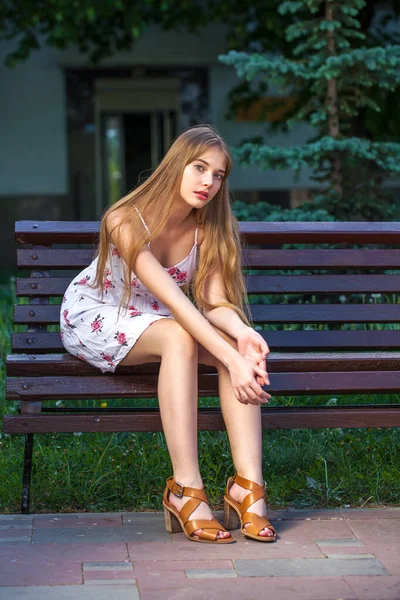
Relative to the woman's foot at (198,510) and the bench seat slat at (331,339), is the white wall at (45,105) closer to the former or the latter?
the bench seat slat at (331,339)

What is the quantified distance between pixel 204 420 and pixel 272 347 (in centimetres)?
61

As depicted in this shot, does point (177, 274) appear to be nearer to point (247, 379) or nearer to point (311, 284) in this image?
point (311, 284)

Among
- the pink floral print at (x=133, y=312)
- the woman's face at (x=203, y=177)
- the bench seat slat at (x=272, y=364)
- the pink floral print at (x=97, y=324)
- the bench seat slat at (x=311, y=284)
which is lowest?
the bench seat slat at (x=272, y=364)

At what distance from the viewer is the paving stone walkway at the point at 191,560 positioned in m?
2.70

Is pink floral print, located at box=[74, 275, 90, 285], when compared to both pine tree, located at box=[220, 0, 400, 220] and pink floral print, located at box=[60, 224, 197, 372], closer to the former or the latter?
pink floral print, located at box=[60, 224, 197, 372]

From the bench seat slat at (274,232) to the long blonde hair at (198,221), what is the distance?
0.76ft

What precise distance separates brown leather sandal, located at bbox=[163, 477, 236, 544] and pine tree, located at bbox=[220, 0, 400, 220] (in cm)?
386

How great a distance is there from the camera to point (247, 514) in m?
3.21

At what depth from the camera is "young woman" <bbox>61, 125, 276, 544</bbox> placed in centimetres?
321

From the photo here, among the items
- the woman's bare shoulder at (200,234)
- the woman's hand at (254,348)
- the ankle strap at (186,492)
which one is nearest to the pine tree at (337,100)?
the woman's bare shoulder at (200,234)

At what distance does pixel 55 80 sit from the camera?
14562mm

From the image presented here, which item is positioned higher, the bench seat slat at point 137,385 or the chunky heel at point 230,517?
the bench seat slat at point 137,385

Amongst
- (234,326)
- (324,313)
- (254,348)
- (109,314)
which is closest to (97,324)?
(109,314)

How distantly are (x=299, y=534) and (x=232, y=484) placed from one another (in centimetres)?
27
